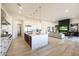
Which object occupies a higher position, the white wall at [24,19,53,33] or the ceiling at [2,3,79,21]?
the ceiling at [2,3,79,21]

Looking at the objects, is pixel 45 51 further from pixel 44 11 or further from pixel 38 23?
pixel 44 11

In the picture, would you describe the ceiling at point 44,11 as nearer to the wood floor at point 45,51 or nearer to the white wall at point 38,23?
the white wall at point 38,23

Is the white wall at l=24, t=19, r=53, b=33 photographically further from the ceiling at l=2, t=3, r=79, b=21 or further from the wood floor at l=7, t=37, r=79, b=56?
the wood floor at l=7, t=37, r=79, b=56

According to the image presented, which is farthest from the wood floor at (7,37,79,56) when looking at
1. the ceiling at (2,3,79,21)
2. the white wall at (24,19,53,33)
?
the ceiling at (2,3,79,21)

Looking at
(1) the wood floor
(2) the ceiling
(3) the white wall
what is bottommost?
(1) the wood floor

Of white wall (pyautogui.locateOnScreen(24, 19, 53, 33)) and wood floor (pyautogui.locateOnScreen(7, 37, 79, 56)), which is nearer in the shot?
wood floor (pyautogui.locateOnScreen(7, 37, 79, 56))

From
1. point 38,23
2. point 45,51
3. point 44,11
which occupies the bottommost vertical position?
point 45,51

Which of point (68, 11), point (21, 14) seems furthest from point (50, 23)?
point (21, 14)

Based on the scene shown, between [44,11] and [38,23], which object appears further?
[44,11]

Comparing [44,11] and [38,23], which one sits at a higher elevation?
[44,11]

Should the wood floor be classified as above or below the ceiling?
below

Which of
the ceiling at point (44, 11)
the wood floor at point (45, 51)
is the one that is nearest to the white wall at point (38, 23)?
the ceiling at point (44, 11)

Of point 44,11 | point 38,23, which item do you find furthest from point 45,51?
point 44,11

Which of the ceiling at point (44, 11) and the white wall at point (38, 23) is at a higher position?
the ceiling at point (44, 11)
